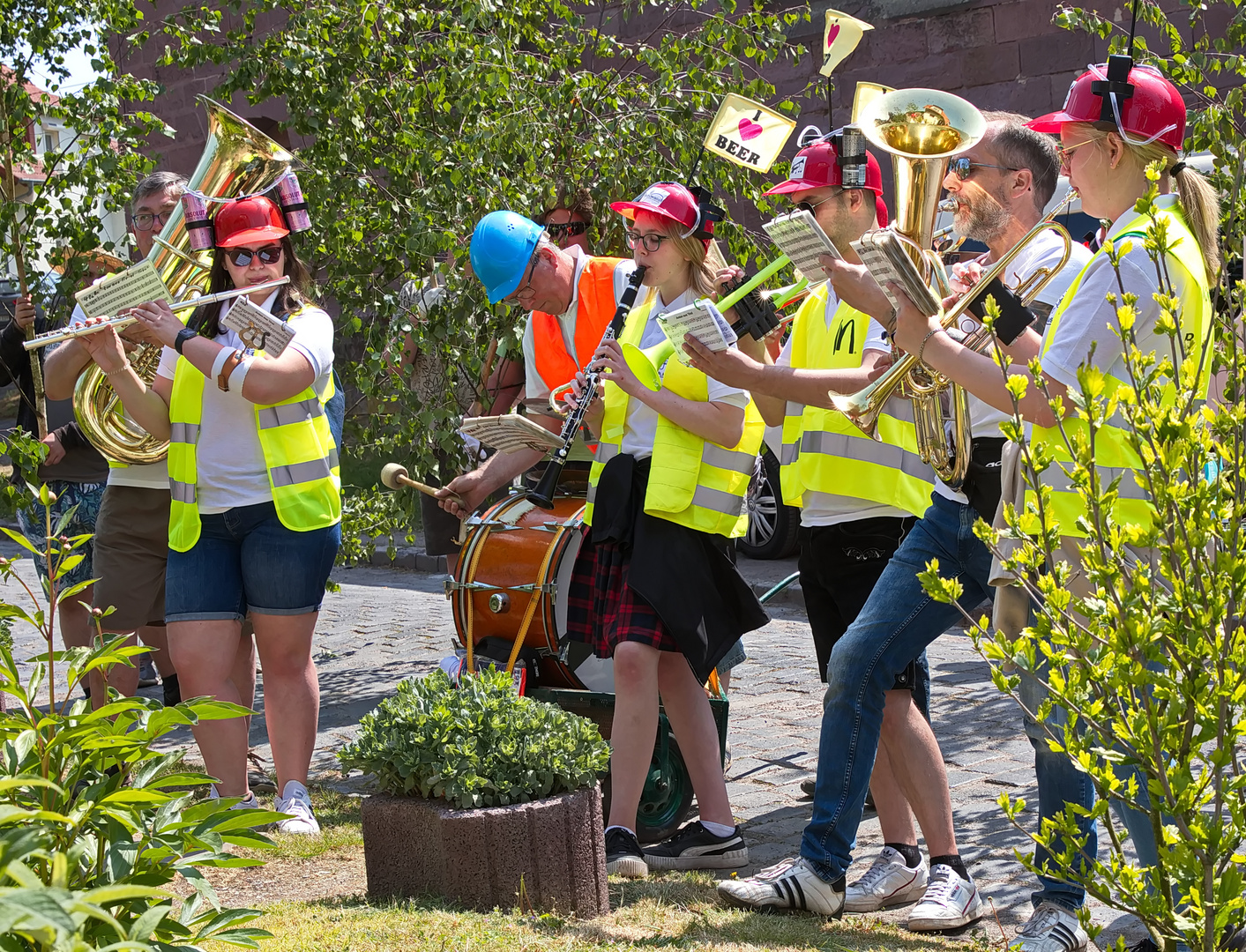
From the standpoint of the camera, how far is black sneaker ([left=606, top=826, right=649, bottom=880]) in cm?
417

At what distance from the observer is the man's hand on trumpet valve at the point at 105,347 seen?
4.71 m

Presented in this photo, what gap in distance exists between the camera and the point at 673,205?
4410mm

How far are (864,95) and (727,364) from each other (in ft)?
2.65

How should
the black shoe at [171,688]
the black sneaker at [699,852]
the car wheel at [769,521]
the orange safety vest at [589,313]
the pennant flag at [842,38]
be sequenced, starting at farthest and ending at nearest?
1. the car wheel at [769,521]
2. the black shoe at [171,688]
3. the orange safety vest at [589,313]
4. the black sneaker at [699,852]
5. the pennant flag at [842,38]

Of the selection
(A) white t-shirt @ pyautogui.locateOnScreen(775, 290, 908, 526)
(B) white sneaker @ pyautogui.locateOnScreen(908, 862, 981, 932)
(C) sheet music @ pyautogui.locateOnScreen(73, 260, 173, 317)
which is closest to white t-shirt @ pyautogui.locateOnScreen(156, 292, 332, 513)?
(C) sheet music @ pyautogui.locateOnScreen(73, 260, 173, 317)

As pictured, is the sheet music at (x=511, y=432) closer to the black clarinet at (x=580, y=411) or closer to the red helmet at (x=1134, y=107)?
the black clarinet at (x=580, y=411)

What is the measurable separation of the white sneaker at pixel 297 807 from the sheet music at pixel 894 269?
8.63 ft

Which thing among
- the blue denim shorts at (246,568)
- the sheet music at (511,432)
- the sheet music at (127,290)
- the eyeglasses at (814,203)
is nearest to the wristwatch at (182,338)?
the sheet music at (127,290)

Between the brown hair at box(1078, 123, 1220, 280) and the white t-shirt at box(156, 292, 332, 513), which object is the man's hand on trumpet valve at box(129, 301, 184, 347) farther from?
the brown hair at box(1078, 123, 1220, 280)

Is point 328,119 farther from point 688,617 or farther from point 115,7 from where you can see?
point 688,617

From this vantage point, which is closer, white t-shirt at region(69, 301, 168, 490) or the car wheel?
white t-shirt at region(69, 301, 168, 490)

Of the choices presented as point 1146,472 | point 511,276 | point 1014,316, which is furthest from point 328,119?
point 1146,472

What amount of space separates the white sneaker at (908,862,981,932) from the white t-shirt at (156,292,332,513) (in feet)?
7.76

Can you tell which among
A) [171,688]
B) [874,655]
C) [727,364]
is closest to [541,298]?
[727,364]
